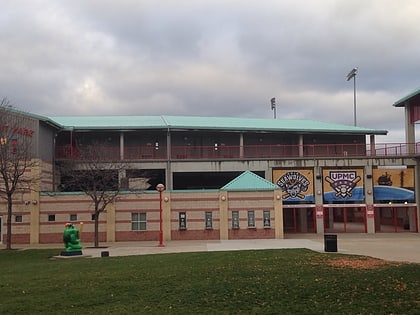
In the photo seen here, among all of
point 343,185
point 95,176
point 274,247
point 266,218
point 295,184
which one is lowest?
point 274,247

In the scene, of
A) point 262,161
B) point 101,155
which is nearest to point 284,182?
point 262,161

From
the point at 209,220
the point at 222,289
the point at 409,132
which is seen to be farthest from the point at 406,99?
the point at 222,289

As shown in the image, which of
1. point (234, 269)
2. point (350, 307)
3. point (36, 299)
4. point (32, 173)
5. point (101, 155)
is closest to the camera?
point (350, 307)

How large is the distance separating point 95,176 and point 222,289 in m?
26.4

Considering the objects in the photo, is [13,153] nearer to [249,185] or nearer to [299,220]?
[249,185]

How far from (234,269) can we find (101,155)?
2948 centimetres

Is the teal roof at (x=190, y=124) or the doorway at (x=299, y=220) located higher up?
the teal roof at (x=190, y=124)

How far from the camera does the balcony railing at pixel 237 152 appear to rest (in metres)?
45.6

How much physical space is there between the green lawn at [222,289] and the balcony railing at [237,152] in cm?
2822

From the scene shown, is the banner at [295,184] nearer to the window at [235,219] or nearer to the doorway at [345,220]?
the doorway at [345,220]

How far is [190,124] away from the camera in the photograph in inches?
1927

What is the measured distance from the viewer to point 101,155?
144 feet

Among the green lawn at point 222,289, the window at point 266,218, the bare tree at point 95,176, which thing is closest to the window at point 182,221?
the bare tree at point 95,176

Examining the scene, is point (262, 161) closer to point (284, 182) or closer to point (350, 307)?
point (284, 182)
